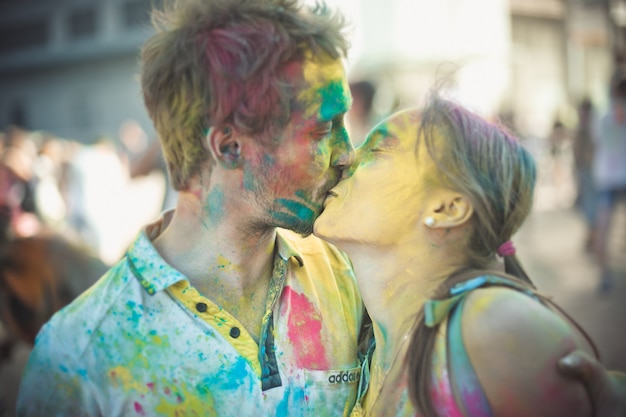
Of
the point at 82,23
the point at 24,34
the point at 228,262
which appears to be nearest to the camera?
the point at 228,262

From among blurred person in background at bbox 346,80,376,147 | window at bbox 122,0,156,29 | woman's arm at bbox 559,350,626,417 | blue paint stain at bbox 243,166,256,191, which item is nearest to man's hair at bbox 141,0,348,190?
blue paint stain at bbox 243,166,256,191

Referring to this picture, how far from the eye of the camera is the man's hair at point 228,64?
1915 mm

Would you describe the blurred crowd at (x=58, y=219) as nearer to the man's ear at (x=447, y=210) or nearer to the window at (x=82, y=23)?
the man's ear at (x=447, y=210)

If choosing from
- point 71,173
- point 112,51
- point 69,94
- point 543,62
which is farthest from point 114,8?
point 71,173

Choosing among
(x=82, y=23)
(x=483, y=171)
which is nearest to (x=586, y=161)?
(x=483, y=171)

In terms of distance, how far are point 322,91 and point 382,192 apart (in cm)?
38

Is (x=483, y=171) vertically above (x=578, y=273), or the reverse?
(x=483, y=171)

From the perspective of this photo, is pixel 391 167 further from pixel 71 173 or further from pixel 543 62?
pixel 543 62

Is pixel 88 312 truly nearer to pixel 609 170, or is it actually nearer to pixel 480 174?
pixel 480 174

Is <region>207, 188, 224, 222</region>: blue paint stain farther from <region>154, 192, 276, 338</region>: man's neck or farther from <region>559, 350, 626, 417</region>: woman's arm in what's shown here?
<region>559, 350, 626, 417</region>: woman's arm

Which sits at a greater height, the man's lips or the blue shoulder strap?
the man's lips

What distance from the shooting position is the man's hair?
6.28 ft

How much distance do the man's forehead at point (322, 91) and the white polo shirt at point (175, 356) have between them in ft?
1.82

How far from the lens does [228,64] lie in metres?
1.91
